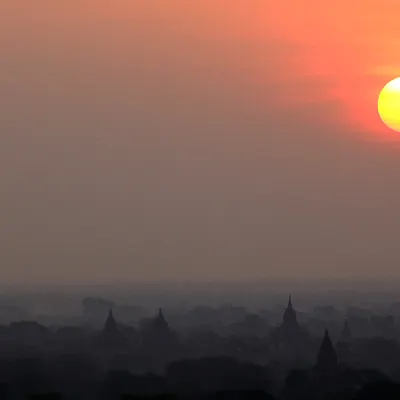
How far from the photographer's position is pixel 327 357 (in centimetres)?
4259

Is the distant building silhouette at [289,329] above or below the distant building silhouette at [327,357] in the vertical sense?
above

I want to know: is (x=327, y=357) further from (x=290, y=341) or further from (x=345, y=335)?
(x=290, y=341)

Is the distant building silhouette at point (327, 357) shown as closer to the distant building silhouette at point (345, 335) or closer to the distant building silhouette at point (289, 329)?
the distant building silhouette at point (345, 335)

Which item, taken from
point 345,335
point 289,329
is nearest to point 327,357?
point 345,335

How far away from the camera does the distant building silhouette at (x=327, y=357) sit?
4041cm

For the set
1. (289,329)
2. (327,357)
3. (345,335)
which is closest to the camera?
(327,357)

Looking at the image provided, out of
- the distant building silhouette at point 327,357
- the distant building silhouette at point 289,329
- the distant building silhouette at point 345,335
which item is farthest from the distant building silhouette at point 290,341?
the distant building silhouette at point 345,335

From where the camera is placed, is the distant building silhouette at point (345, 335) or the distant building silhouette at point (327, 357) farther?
the distant building silhouette at point (345, 335)

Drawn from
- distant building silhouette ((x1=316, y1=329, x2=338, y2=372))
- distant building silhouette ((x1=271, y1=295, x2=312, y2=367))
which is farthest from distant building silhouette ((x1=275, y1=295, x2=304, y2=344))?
distant building silhouette ((x1=316, y1=329, x2=338, y2=372))

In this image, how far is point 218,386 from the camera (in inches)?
1426

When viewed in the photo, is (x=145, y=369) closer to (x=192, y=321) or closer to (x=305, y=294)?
(x=192, y=321)

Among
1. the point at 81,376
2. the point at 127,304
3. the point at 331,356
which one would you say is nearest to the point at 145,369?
the point at 81,376

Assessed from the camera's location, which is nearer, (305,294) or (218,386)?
(218,386)

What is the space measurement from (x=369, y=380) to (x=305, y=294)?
16826mm
